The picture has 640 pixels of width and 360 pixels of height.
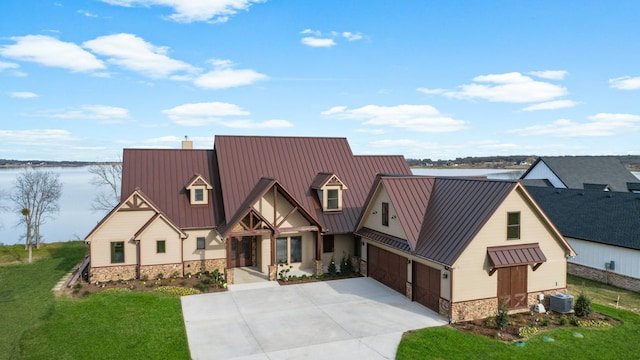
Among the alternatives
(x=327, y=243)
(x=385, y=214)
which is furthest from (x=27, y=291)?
(x=385, y=214)

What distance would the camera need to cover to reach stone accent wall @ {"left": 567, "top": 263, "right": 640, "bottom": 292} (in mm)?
22531

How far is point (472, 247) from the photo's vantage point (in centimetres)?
1692

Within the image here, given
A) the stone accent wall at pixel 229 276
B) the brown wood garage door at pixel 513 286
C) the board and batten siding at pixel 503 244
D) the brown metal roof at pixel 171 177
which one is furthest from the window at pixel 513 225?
the brown metal roof at pixel 171 177

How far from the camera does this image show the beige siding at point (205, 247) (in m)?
23.7

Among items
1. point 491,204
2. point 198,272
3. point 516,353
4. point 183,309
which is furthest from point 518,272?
point 198,272

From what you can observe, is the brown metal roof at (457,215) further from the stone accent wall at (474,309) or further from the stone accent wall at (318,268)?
the stone accent wall at (318,268)

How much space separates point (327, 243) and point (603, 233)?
16.6 metres

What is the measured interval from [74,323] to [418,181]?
16828 millimetres

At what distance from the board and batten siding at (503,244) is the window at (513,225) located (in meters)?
0.16

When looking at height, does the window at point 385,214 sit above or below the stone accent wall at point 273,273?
above

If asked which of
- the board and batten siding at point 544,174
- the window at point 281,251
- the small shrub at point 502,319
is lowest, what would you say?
the small shrub at point 502,319

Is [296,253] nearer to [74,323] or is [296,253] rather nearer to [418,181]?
[418,181]

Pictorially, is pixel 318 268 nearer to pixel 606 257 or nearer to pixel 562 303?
pixel 562 303

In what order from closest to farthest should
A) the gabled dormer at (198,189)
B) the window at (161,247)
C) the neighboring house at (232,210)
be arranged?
1. the neighboring house at (232,210)
2. the window at (161,247)
3. the gabled dormer at (198,189)
